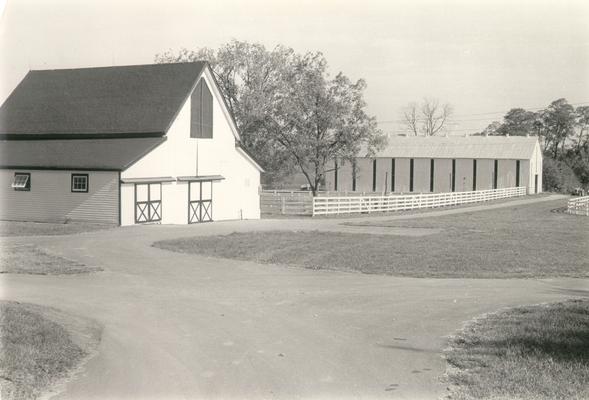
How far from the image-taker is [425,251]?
72.5 ft

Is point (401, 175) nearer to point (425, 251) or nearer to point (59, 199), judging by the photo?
point (59, 199)

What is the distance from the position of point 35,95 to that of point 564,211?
107 feet

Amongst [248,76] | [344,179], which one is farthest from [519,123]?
[248,76]

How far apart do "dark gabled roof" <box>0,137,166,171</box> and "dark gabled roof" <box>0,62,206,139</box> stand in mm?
614

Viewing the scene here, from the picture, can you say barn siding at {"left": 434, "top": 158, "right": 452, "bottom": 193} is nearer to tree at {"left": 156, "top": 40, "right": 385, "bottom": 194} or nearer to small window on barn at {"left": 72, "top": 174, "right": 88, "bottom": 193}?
tree at {"left": 156, "top": 40, "right": 385, "bottom": 194}

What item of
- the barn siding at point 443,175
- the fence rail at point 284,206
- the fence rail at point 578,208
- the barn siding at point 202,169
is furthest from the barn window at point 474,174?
the barn siding at point 202,169

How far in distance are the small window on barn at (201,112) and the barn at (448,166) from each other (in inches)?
1691

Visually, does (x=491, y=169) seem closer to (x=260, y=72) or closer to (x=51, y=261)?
(x=260, y=72)

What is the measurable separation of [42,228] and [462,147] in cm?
6364

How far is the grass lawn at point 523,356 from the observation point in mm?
7891

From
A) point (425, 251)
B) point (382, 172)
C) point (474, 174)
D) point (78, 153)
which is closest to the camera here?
point (425, 251)

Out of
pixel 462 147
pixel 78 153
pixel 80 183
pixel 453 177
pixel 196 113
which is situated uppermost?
pixel 196 113

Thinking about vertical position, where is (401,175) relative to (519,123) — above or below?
below

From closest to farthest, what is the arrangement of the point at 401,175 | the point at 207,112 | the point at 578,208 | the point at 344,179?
the point at 207,112 → the point at 578,208 → the point at 401,175 → the point at 344,179
